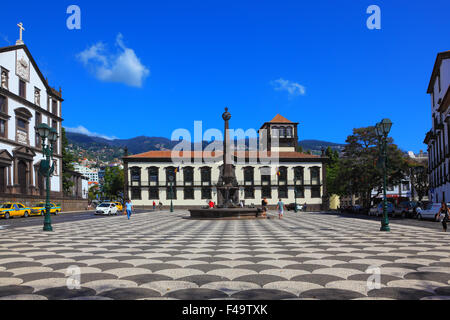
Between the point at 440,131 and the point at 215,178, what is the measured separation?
3506 cm

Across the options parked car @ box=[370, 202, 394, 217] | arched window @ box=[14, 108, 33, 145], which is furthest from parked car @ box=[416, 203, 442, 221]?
arched window @ box=[14, 108, 33, 145]

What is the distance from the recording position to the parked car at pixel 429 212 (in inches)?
1041

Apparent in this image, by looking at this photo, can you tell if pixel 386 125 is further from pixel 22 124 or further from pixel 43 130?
pixel 22 124

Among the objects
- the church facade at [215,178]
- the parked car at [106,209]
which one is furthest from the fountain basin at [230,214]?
the church facade at [215,178]

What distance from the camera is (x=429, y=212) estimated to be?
2709 cm

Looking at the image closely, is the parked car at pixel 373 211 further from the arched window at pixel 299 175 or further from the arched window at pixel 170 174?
the arched window at pixel 170 174

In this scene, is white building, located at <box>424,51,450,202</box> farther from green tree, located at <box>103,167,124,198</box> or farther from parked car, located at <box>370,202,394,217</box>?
green tree, located at <box>103,167,124,198</box>

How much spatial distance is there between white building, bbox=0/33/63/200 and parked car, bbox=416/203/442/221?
33851 mm

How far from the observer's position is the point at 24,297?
15.6 feet

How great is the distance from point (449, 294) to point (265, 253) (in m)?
4.57

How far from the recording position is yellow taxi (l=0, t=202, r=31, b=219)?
30.3 metres

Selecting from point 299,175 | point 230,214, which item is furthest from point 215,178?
point 230,214
